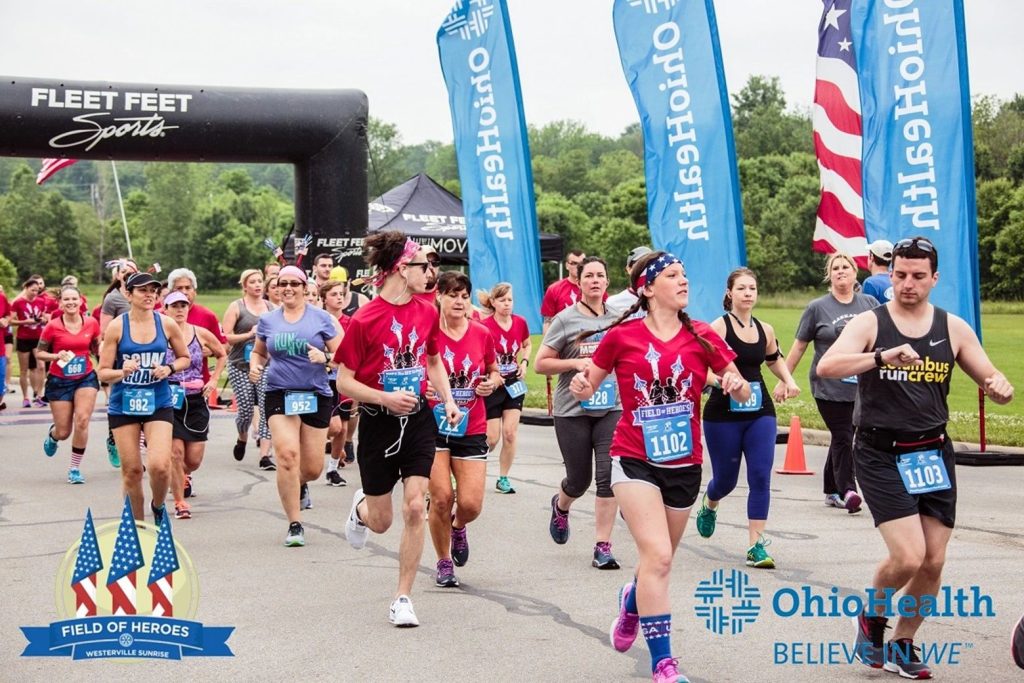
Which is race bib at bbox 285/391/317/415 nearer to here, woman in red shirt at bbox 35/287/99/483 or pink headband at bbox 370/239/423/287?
pink headband at bbox 370/239/423/287

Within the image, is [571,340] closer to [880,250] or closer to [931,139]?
[880,250]

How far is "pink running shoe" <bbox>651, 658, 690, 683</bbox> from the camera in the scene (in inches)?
209

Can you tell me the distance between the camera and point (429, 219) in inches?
1085

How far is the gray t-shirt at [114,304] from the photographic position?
14.4 metres

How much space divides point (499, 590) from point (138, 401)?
2.98 meters

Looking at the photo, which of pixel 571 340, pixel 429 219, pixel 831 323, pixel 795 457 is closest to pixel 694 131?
pixel 795 457

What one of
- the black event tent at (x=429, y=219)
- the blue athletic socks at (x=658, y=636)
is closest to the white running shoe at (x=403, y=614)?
the blue athletic socks at (x=658, y=636)

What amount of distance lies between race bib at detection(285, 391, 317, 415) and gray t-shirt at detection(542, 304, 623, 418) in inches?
69.9

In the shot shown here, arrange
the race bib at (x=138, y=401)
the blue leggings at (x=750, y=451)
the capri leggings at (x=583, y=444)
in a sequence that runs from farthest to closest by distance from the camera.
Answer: the race bib at (x=138, y=401), the capri leggings at (x=583, y=444), the blue leggings at (x=750, y=451)

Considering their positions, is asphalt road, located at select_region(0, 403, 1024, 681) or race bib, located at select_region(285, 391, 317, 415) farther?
race bib, located at select_region(285, 391, 317, 415)

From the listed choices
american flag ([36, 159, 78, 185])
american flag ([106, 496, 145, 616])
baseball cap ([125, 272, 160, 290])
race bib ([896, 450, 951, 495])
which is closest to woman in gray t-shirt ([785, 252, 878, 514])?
race bib ([896, 450, 951, 495])

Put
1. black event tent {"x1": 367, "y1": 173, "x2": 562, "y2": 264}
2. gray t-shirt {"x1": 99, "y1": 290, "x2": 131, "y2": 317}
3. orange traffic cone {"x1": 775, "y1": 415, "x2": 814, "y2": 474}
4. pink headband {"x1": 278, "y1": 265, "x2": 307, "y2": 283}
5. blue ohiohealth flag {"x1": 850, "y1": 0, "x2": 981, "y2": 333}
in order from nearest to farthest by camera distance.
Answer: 1. pink headband {"x1": 278, "y1": 265, "x2": 307, "y2": 283}
2. blue ohiohealth flag {"x1": 850, "y1": 0, "x2": 981, "y2": 333}
3. orange traffic cone {"x1": 775, "y1": 415, "x2": 814, "y2": 474}
4. gray t-shirt {"x1": 99, "y1": 290, "x2": 131, "y2": 317}
5. black event tent {"x1": 367, "y1": 173, "x2": 562, "y2": 264}

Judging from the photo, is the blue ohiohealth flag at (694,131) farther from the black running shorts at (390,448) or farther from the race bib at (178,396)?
the black running shorts at (390,448)

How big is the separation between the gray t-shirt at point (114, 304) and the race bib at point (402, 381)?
813 centimetres
